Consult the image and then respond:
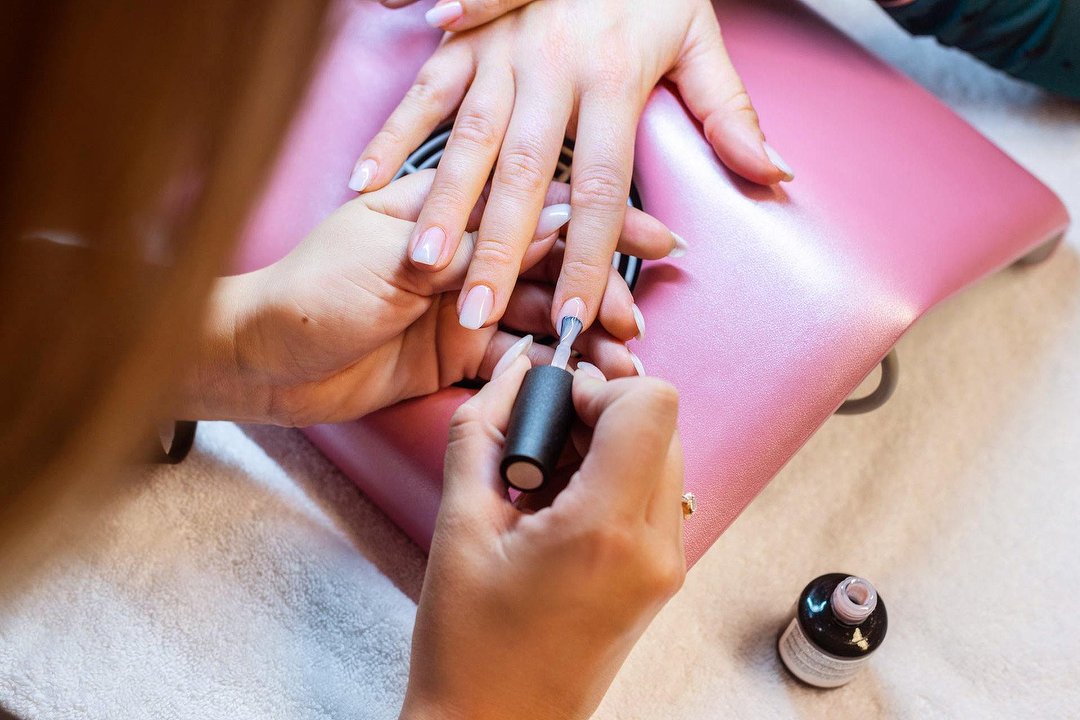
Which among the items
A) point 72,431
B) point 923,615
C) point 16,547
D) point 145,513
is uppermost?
point 72,431

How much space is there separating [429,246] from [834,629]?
432mm

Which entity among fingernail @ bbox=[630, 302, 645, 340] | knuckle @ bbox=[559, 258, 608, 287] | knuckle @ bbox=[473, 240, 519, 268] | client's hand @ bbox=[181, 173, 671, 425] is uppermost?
knuckle @ bbox=[559, 258, 608, 287]

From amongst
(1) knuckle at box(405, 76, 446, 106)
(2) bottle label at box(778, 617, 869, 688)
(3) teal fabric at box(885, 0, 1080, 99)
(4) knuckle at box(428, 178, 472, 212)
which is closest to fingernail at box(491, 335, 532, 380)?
(4) knuckle at box(428, 178, 472, 212)

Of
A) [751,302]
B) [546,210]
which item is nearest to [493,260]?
[546,210]

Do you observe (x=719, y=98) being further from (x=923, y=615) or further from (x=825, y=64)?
(x=923, y=615)

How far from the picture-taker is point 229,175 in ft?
0.87

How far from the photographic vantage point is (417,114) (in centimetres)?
69

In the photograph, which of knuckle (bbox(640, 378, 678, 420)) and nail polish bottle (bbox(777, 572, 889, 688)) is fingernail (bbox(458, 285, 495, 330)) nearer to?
knuckle (bbox(640, 378, 678, 420))

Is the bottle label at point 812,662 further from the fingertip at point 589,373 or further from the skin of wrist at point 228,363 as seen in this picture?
the skin of wrist at point 228,363

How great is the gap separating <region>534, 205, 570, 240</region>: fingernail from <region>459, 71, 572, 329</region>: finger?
0.4 inches

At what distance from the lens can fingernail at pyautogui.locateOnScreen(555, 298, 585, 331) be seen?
602 mm

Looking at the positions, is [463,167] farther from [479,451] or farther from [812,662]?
[812,662]

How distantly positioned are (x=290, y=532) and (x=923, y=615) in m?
0.57

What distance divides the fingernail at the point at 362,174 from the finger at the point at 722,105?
0.88ft
